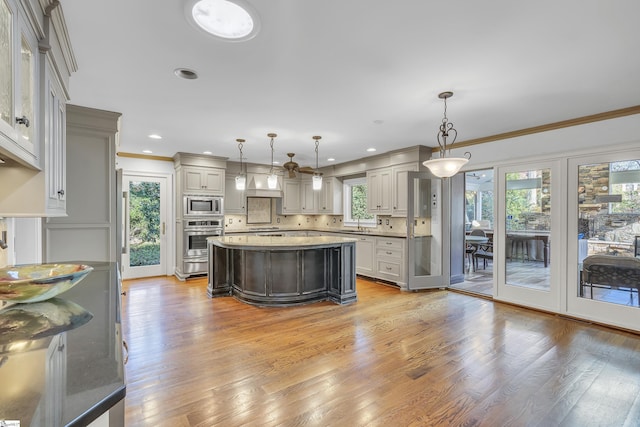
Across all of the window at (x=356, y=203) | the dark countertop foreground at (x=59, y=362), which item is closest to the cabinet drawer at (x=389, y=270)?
the window at (x=356, y=203)

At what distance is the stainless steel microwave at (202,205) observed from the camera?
582 centimetres

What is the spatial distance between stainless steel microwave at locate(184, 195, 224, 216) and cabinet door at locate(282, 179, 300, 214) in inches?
67.0

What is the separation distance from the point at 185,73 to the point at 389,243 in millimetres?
4264

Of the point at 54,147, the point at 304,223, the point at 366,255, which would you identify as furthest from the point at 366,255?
the point at 54,147

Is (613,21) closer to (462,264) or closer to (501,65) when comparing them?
(501,65)

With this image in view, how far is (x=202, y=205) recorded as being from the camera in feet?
19.7

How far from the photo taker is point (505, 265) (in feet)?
14.8

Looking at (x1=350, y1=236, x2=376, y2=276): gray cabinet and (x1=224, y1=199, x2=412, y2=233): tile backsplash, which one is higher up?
(x1=224, y1=199, x2=412, y2=233): tile backsplash

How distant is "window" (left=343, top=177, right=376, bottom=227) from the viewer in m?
7.00

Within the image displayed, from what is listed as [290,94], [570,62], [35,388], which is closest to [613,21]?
[570,62]

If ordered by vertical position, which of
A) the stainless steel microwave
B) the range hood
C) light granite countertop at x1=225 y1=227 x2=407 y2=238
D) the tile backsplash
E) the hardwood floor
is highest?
the range hood

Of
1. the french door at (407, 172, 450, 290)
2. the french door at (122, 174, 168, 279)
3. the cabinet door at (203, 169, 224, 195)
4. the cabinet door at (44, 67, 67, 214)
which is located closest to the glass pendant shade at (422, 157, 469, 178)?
the french door at (407, 172, 450, 290)

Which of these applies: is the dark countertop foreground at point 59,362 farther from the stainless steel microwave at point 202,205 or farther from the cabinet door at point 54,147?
the stainless steel microwave at point 202,205

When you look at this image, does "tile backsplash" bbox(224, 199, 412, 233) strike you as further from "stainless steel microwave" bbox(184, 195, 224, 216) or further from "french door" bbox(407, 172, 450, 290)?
"stainless steel microwave" bbox(184, 195, 224, 216)
